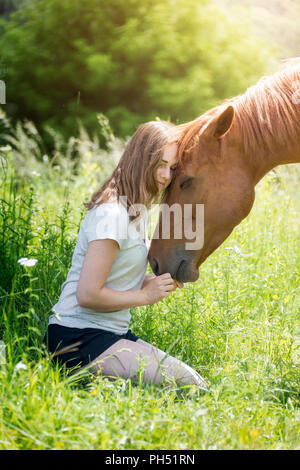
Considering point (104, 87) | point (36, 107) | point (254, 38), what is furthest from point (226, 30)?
point (36, 107)

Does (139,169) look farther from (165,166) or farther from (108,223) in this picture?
(108,223)

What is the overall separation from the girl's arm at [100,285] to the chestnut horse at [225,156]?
1.12 ft

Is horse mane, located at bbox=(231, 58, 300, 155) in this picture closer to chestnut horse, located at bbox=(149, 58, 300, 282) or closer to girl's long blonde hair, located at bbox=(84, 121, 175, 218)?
chestnut horse, located at bbox=(149, 58, 300, 282)

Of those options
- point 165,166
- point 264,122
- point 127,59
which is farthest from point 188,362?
point 127,59

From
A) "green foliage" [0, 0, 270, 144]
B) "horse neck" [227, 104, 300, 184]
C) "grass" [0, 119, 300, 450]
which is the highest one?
"green foliage" [0, 0, 270, 144]

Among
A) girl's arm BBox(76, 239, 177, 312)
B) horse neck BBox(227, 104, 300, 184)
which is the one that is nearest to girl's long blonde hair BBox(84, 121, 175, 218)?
girl's arm BBox(76, 239, 177, 312)

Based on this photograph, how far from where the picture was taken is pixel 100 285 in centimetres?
250

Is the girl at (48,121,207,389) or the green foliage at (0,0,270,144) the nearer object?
the girl at (48,121,207,389)

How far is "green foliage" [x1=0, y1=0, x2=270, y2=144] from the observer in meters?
7.96

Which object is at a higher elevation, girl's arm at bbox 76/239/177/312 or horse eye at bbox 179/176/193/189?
horse eye at bbox 179/176/193/189

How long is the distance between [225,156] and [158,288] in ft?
2.73

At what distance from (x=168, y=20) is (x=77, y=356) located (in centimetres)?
670

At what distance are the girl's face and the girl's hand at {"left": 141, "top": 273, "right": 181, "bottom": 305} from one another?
1.62ft
